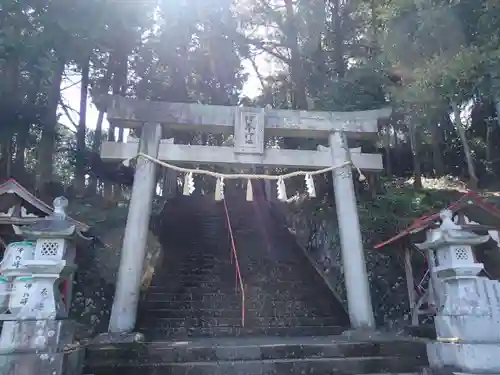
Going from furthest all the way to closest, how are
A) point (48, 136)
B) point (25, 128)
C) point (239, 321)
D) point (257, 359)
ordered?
point (48, 136)
point (25, 128)
point (239, 321)
point (257, 359)

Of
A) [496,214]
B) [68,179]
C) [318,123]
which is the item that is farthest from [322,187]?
[68,179]

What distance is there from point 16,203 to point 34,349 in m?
3.44

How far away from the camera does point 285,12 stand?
1775 centimetres

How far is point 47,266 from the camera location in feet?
16.1

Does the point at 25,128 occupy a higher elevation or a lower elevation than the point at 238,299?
higher

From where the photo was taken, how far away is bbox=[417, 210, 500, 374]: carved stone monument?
4973mm

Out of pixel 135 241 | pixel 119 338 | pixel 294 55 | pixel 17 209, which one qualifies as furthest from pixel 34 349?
pixel 294 55

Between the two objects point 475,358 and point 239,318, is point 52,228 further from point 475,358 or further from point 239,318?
point 475,358

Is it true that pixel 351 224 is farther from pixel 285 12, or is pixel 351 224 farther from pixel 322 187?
pixel 285 12

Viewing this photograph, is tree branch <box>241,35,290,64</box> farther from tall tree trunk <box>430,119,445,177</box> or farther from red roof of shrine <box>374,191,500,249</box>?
red roof of shrine <box>374,191,500,249</box>

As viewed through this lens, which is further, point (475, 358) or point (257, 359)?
point (257, 359)

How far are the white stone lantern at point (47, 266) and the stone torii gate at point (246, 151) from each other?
6.35 feet

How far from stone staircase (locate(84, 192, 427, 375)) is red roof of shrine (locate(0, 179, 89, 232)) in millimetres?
2546

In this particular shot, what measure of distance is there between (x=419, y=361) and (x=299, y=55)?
13806 millimetres
